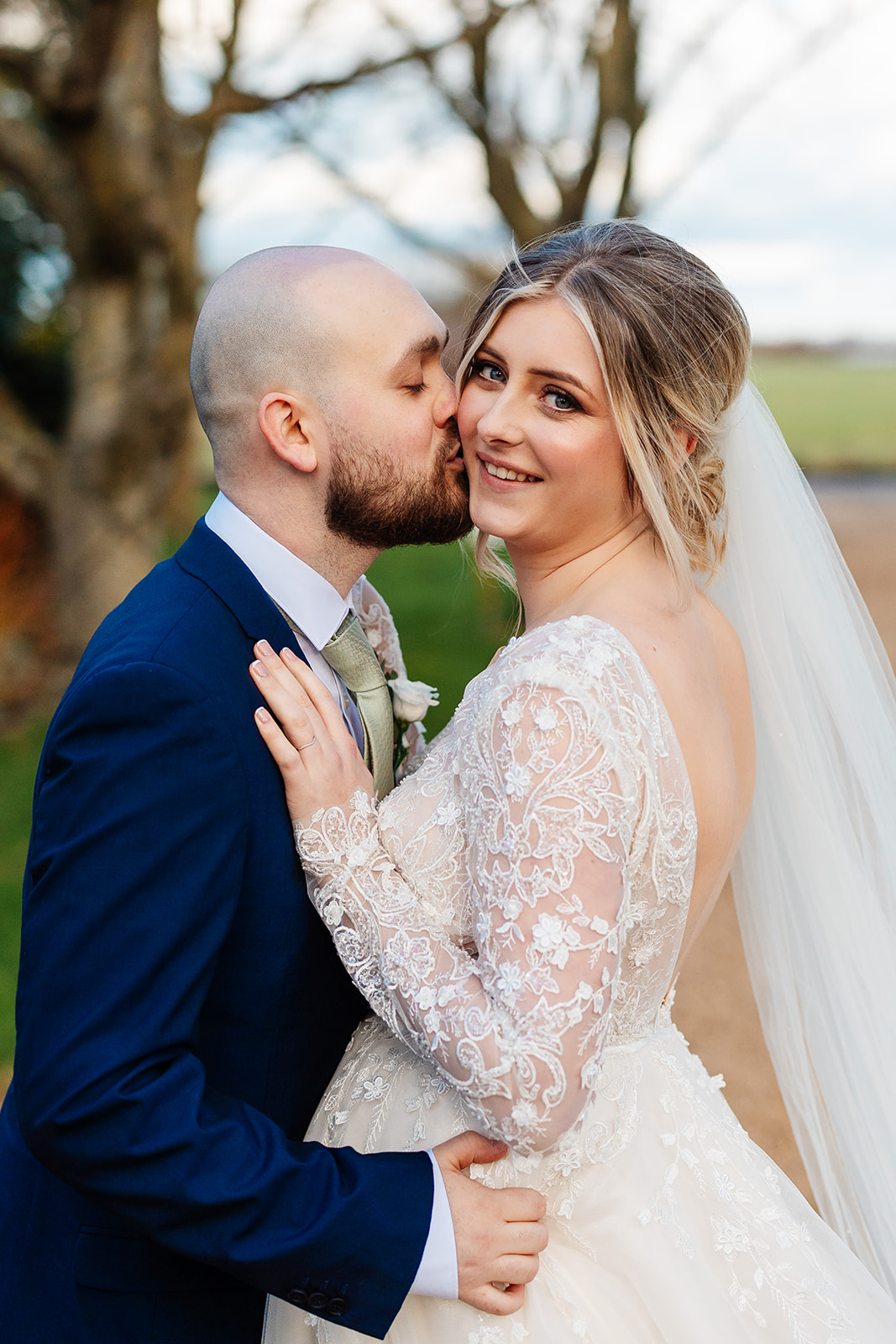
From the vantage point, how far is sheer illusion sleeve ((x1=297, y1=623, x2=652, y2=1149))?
195cm

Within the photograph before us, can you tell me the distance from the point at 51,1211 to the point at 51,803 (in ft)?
2.72

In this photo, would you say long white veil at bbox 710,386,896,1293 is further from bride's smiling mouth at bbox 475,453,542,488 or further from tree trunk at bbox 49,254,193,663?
tree trunk at bbox 49,254,193,663

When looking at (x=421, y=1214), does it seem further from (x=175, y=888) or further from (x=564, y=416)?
(x=564, y=416)

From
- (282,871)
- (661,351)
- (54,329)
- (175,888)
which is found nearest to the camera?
(175,888)

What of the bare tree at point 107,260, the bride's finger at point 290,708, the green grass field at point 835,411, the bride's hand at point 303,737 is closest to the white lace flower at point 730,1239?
the bride's hand at point 303,737

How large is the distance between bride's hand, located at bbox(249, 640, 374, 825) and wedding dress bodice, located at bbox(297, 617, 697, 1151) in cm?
5

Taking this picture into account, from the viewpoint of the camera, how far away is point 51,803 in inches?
78.4

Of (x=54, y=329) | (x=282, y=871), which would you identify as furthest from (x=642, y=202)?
(x=282, y=871)

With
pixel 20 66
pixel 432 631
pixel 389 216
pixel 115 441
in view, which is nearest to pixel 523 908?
pixel 115 441

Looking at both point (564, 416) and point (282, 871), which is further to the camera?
point (564, 416)

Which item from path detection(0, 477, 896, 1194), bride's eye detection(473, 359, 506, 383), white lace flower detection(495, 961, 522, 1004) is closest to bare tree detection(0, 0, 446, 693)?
path detection(0, 477, 896, 1194)

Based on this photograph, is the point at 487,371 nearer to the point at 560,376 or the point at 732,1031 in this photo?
the point at 560,376

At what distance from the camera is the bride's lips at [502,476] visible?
255 cm

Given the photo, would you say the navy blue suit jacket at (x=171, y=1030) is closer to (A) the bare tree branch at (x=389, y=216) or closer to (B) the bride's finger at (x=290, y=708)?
(B) the bride's finger at (x=290, y=708)
